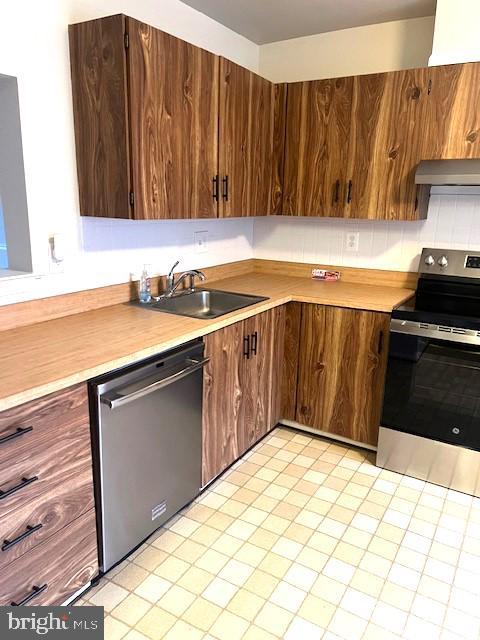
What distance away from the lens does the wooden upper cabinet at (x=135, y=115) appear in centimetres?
185

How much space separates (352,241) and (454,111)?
95 centimetres

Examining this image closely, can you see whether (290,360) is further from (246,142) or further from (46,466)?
(46,466)

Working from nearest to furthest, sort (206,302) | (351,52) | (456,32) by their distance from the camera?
(456,32)
(206,302)
(351,52)

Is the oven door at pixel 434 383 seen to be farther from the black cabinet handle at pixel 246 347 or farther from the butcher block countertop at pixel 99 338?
the black cabinet handle at pixel 246 347

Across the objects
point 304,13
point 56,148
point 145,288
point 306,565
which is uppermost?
point 304,13

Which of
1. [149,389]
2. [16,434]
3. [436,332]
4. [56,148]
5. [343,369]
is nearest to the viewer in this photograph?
[16,434]

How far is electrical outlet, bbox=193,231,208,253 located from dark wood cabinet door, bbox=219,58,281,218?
0.32 m

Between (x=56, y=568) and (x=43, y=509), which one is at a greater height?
(x=43, y=509)

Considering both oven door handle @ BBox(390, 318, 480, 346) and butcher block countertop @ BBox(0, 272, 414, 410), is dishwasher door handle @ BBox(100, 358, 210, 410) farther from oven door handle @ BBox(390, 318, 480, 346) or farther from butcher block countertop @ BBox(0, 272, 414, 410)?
oven door handle @ BBox(390, 318, 480, 346)

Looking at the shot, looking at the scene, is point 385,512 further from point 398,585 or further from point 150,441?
point 150,441

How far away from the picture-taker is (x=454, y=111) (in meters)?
2.38

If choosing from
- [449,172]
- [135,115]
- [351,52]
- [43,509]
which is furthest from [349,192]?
[43,509]

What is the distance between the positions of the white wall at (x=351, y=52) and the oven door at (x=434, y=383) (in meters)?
1.59

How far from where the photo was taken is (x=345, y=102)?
266cm
